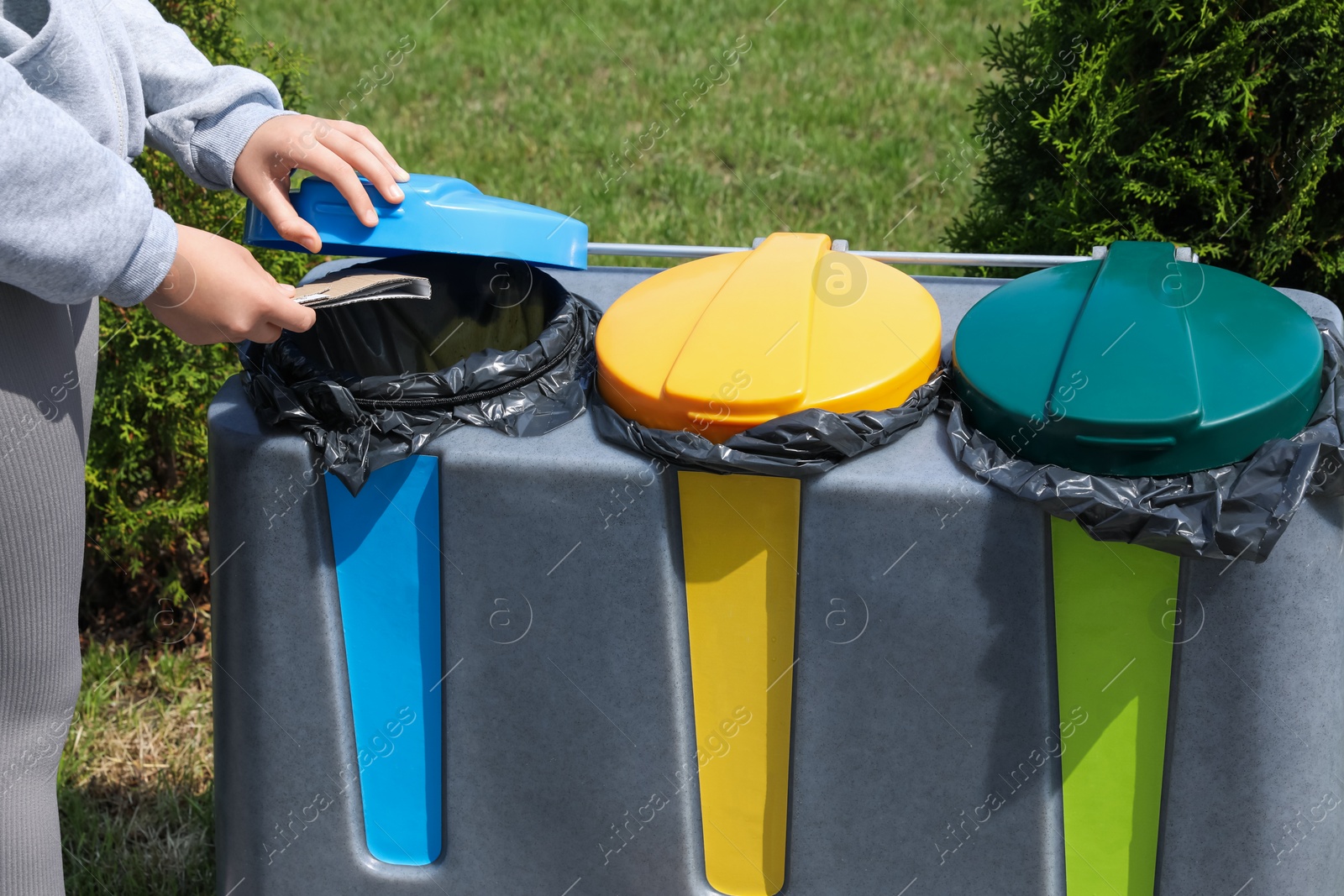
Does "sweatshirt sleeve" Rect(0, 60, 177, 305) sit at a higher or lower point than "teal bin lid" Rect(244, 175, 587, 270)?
higher

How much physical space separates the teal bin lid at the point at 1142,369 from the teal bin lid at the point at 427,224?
65cm

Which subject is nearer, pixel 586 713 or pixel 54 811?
pixel 54 811

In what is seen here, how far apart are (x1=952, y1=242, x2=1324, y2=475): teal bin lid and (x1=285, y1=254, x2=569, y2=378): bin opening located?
2.35 feet

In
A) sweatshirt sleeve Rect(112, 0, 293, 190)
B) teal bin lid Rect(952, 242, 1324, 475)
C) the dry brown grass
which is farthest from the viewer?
the dry brown grass

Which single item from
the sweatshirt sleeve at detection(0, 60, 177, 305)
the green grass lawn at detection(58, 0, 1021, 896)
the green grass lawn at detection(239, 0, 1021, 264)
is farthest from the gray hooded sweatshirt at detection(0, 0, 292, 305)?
the green grass lawn at detection(239, 0, 1021, 264)

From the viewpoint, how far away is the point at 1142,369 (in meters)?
Answer: 1.52

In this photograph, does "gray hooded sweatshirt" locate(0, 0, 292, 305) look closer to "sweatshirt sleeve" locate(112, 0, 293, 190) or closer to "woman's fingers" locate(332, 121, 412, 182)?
"sweatshirt sleeve" locate(112, 0, 293, 190)

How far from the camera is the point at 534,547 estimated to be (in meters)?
Result: 1.71

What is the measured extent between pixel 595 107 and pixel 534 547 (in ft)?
13.1

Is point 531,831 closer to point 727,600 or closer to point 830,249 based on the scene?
point 727,600

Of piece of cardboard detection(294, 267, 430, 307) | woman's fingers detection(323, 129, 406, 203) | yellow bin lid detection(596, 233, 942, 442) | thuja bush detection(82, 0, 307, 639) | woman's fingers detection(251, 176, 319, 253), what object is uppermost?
woman's fingers detection(323, 129, 406, 203)

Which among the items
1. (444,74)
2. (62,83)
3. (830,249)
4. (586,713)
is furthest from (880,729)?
(444,74)

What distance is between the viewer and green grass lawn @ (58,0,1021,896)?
176 inches

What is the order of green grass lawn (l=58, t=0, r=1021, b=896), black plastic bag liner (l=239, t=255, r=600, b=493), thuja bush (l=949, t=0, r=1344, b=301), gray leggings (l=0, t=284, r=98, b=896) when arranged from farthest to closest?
1. green grass lawn (l=58, t=0, r=1021, b=896)
2. thuja bush (l=949, t=0, r=1344, b=301)
3. black plastic bag liner (l=239, t=255, r=600, b=493)
4. gray leggings (l=0, t=284, r=98, b=896)
